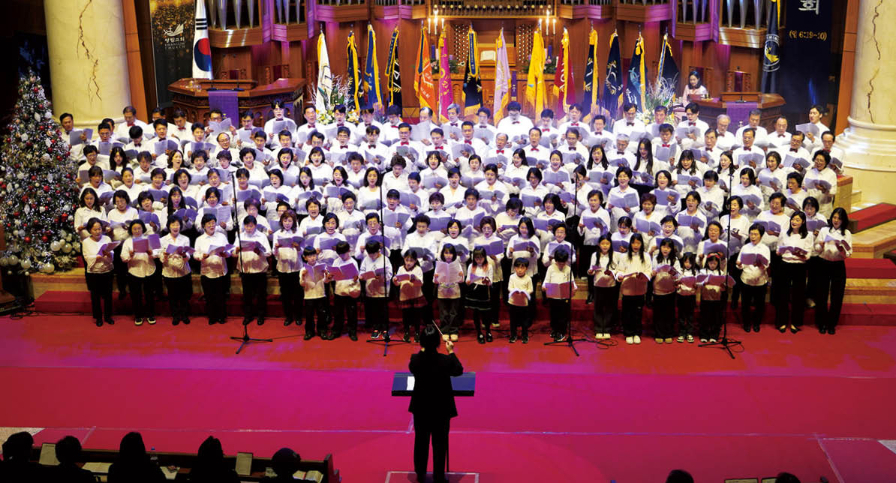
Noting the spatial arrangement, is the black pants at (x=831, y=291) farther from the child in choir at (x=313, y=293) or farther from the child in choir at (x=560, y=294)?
the child in choir at (x=313, y=293)

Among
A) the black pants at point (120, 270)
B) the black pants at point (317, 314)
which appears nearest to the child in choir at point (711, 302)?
the black pants at point (317, 314)

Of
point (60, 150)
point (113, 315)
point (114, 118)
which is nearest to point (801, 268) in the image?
point (113, 315)

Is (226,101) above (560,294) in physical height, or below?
above

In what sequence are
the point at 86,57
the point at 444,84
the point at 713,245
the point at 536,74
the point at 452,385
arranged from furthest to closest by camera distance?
the point at 536,74
the point at 444,84
the point at 86,57
the point at 713,245
the point at 452,385

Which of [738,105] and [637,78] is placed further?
[637,78]

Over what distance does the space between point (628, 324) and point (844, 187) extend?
382cm

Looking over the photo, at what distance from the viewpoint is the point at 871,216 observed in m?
11.7

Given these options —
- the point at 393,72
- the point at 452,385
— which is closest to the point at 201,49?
the point at 393,72

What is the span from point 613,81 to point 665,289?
6.62 meters

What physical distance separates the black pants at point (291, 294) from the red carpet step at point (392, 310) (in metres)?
0.19

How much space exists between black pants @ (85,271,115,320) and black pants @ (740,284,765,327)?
20.9 ft

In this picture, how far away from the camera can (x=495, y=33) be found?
17453mm

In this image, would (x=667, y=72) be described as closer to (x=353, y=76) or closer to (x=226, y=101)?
(x=353, y=76)

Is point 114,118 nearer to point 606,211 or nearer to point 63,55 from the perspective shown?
point 63,55
